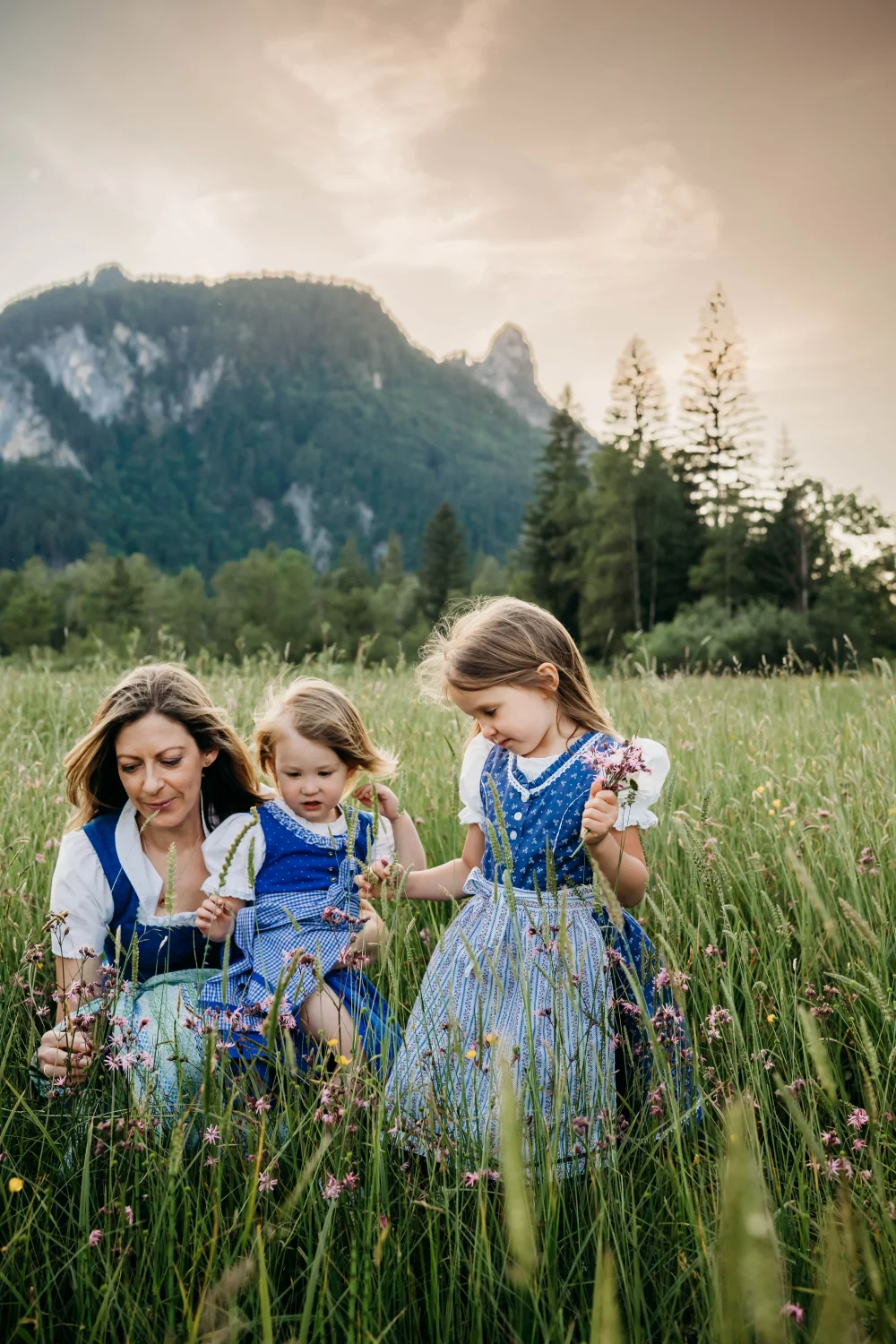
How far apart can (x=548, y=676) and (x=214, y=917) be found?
4.21 feet

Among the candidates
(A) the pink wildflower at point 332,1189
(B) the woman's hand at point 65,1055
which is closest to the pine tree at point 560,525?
(B) the woman's hand at point 65,1055

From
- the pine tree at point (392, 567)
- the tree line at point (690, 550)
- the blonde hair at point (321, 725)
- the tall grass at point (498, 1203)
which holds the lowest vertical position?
the tall grass at point (498, 1203)

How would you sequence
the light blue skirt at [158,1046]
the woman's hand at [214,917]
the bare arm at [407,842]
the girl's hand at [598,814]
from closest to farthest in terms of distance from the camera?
the light blue skirt at [158,1046], the girl's hand at [598,814], the woman's hand at [214,917], the bare arm at [407,842]

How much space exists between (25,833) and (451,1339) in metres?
2.69

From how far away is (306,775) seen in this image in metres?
3.36

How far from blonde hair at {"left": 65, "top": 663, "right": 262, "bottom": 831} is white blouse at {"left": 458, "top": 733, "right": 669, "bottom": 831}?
79 centimetres

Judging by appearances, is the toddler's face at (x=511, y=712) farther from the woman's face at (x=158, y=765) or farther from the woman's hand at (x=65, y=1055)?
the woman's hand at (x=65, y=1055)

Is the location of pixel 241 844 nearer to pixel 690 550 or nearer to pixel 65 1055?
pixel 65 1055

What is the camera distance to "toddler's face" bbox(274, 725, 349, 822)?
3.35 meters

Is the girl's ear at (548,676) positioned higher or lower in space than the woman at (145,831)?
higher

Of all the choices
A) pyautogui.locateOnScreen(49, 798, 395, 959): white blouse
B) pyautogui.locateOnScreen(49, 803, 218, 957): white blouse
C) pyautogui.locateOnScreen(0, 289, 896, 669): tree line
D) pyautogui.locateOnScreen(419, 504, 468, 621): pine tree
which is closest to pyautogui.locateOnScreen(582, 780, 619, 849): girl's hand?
pyautogui.locateOnScreen(49, 798, 395, 959): white blouse

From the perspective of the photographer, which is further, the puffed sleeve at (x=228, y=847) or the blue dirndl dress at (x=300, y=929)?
the puffed sleeve at (x=228, y=847)

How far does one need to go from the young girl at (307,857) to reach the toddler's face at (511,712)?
1.44 feet

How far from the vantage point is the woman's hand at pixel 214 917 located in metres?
2.69
